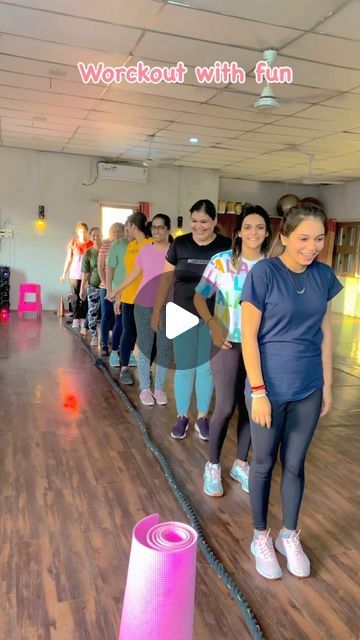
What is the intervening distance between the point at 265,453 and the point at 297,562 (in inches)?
18.5

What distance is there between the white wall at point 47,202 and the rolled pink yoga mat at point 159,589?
874cm

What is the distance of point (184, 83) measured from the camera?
4809mm

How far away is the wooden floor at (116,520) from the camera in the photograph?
1.68m

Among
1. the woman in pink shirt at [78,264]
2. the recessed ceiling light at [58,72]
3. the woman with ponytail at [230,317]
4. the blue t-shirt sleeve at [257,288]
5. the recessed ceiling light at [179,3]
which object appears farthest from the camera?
the woman in pink shirt at [78,264]

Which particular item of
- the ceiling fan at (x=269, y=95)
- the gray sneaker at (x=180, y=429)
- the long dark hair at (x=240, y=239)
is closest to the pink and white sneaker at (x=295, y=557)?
the long dark hair at (x=240, y=239)

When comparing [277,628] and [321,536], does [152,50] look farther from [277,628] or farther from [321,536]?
[277,628]

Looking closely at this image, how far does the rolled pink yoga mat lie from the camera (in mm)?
1284

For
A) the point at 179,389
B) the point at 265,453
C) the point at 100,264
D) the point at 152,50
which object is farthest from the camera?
the point at 100,264

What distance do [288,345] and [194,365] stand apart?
4.33ft

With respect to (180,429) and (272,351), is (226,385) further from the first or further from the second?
(180,429)

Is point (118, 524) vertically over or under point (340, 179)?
under

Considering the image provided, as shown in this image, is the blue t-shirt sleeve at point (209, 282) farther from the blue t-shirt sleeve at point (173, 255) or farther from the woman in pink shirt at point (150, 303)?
the woman in pink shirt at point (150, 303)

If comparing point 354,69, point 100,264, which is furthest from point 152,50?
point 100,264

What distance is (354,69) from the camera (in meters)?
4.27
